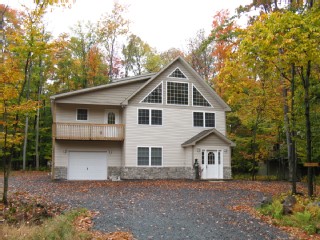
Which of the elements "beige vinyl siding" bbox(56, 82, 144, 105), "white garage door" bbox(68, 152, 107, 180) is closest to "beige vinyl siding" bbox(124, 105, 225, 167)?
"beige vinyl siding" bbox(56, 82, 144, 105)

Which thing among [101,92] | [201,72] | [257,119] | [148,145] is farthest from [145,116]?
[201,72]

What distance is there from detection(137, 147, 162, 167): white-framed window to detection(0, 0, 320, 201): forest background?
6067 mm

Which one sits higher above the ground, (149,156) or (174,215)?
(149,156)

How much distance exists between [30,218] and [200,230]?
13.5 ft

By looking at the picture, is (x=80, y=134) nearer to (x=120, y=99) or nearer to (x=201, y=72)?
(x=120, y=99)

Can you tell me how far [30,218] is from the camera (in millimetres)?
8117

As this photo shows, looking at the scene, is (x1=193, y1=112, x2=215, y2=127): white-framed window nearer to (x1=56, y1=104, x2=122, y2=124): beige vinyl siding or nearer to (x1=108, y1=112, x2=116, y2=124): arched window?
(x1=56, y1=104, x2=122, y2=124): beige vinyl siding

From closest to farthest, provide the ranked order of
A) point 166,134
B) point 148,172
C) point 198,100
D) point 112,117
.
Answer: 1. point 148,172
2. point 166,134
3. point 112,117
4. point 198,100

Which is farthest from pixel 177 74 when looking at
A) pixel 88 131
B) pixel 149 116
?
pixel 88 131

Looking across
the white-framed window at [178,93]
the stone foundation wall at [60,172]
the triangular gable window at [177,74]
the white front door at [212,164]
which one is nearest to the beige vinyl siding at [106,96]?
the white-framed window at [178,93]

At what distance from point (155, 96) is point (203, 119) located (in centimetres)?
386

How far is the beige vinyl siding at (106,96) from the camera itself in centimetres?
2139

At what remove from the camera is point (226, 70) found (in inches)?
440

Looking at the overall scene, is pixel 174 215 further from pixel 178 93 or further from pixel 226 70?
pixel 178 93
